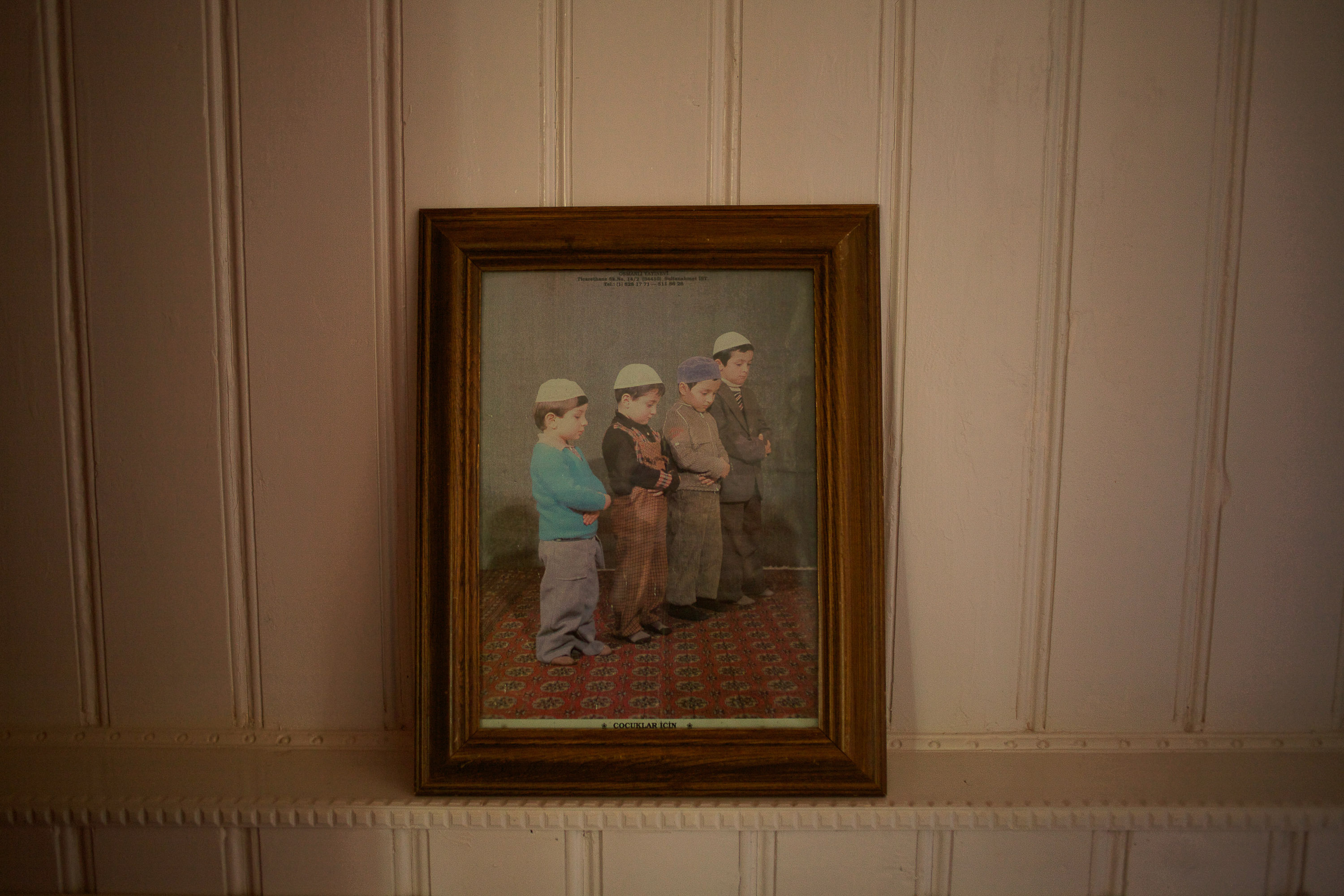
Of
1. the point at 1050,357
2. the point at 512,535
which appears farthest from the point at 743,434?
the point at 1050,357

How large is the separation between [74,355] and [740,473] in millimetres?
1153

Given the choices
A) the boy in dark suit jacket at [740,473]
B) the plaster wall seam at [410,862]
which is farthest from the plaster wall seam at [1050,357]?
the plaster wall seam at [410,862]

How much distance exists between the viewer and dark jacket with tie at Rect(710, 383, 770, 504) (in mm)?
1052

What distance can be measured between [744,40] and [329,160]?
72 cm

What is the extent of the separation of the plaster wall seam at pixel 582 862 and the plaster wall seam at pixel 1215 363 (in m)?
1.03

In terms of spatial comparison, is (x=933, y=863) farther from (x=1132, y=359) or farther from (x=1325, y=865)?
(x=1132, y=359)

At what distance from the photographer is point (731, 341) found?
3.45ft

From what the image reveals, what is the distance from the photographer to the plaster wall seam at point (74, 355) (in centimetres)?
107

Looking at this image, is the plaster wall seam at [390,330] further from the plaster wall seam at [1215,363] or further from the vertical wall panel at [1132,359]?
the plaster wall seam at [1215,363]

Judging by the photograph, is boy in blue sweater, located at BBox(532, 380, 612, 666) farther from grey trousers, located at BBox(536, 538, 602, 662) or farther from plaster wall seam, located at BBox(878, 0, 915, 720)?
plaster wall seam, located at BBox(878, 0, 915, 720)

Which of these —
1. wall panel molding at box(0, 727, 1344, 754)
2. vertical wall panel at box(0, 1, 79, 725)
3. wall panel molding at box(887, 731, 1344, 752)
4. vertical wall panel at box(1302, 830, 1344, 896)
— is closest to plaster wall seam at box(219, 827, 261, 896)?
wall panel molding at box(0, 727, 1344, 754)

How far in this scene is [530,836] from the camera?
1040 mm

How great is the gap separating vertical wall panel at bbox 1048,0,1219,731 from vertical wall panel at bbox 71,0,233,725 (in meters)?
1.47

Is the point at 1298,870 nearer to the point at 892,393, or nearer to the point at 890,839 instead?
the point at 890,839
